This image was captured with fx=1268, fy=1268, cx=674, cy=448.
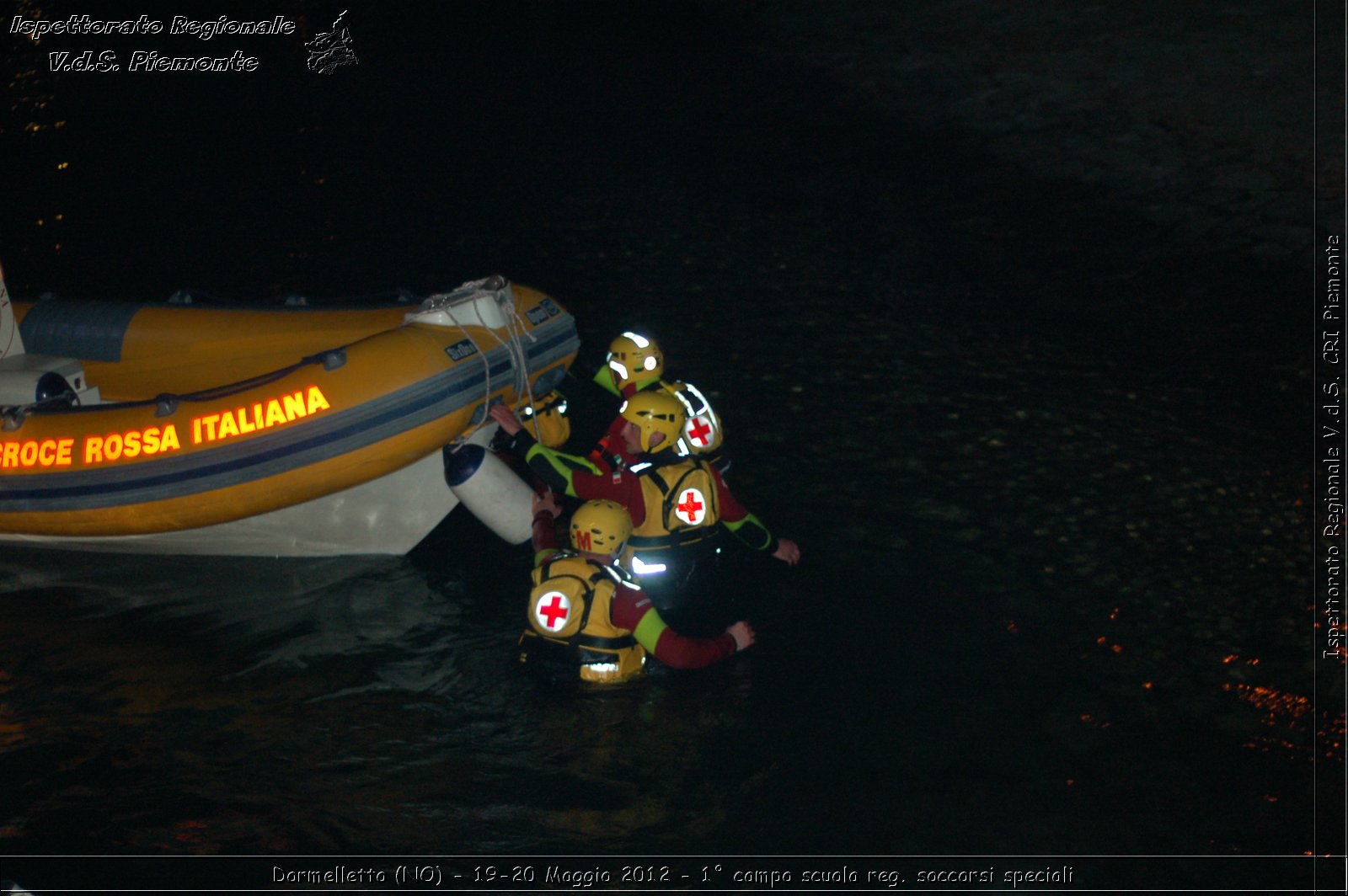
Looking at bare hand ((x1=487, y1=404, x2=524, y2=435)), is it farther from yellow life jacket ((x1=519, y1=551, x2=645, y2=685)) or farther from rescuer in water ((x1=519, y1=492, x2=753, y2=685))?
yellow life jacket ((x1=519, y1=551, x2=645, y2=685))

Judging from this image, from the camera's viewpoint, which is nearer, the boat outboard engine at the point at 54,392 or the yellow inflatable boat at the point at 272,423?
the yellow inflatable boat at the point at 272,423

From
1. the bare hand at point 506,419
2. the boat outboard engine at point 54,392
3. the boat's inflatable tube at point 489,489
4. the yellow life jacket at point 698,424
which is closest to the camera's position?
the bare hand at point 506,419

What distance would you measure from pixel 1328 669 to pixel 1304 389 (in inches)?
115

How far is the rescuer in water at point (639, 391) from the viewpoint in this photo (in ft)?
19.2

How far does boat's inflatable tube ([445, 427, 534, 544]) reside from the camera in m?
5.95

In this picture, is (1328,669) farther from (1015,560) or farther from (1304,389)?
(1304,389)

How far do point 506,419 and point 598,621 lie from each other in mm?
1192

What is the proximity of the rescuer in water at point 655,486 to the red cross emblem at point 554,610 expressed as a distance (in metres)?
0.71

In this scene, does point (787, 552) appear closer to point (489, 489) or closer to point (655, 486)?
point (655, 486)

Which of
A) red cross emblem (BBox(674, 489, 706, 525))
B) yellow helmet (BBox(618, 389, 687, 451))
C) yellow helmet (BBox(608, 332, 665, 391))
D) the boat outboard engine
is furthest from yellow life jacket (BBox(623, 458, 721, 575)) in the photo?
the boat outboard engine

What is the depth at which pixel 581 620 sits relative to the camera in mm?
4977

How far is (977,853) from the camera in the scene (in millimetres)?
4449

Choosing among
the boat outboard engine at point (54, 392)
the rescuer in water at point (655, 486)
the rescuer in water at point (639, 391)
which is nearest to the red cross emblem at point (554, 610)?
the rescuer in water at point (655, 486)

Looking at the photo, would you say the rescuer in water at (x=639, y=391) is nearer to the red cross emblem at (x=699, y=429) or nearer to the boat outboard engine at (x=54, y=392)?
the red cross emblem at (x=699, y=429)
